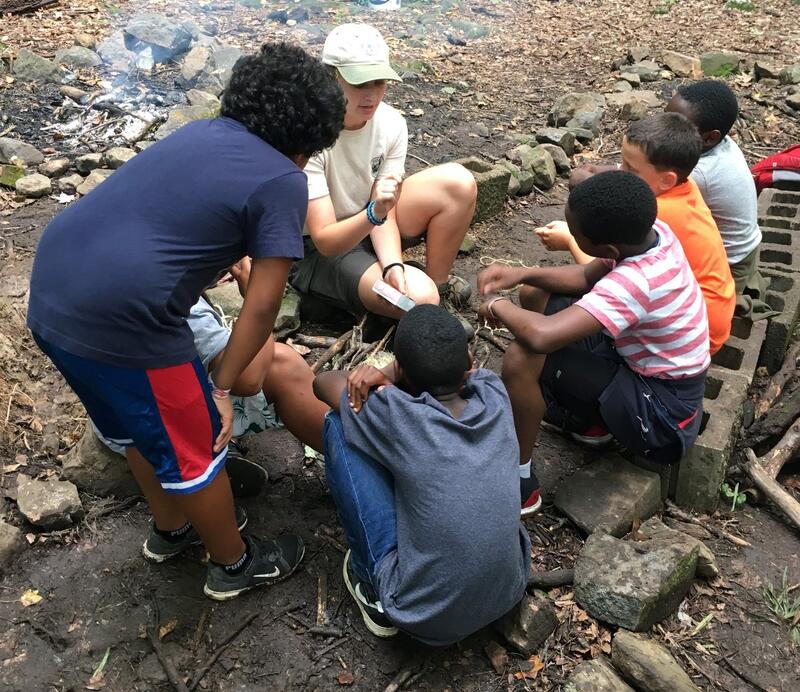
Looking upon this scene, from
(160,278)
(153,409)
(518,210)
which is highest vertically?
(160,278)

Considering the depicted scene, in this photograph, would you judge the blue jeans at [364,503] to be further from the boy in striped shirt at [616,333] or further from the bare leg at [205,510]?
the boy in striped shirt at [616,333]

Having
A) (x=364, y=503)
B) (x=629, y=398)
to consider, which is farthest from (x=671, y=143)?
(x=364, y=503)

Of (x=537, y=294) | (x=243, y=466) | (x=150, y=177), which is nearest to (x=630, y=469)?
(x=537, y=294)

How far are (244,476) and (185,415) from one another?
848 mm

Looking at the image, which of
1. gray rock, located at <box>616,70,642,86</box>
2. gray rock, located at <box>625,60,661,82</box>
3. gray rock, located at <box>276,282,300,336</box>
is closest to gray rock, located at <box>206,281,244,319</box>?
gray rock, located at <box>276,282,300,336</box>

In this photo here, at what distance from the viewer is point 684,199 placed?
3.04 m

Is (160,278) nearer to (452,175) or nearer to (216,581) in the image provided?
(216,581)

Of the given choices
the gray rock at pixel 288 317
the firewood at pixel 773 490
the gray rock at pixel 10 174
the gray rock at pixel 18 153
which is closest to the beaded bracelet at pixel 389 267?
the gray rock at pixel 288 317

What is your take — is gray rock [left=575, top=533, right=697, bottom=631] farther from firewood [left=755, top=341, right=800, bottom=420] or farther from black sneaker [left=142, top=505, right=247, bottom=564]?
firewood [left=755, top=341, right=800, bottom=420]

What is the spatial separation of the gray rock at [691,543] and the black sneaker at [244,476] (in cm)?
150

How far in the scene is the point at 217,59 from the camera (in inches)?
282

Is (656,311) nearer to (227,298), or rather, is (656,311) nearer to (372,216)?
(372,216)

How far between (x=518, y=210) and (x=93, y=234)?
12.9ft

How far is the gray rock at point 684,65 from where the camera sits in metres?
8.38
